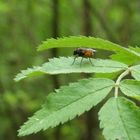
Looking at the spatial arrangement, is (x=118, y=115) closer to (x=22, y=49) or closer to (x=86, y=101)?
(x=86, y=101)

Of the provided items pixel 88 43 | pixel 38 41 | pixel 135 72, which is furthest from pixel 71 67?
pixel 38 41

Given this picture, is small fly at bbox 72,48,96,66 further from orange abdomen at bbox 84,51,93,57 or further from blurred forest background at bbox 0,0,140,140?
blurred forest background at bbox 0,0,140,140

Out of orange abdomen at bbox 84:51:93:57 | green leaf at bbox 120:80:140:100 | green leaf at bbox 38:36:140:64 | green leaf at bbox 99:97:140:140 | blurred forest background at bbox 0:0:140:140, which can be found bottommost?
blurred forest background at bbox 0:0:140:140

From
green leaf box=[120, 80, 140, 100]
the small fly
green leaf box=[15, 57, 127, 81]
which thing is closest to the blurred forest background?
the small fly

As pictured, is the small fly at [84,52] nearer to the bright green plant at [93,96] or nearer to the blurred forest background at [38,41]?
the bright green plant at [93,96]

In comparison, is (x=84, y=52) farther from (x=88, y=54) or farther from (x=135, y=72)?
(x=135, y=72)

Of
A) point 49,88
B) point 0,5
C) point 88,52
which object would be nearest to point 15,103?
point 49,88
